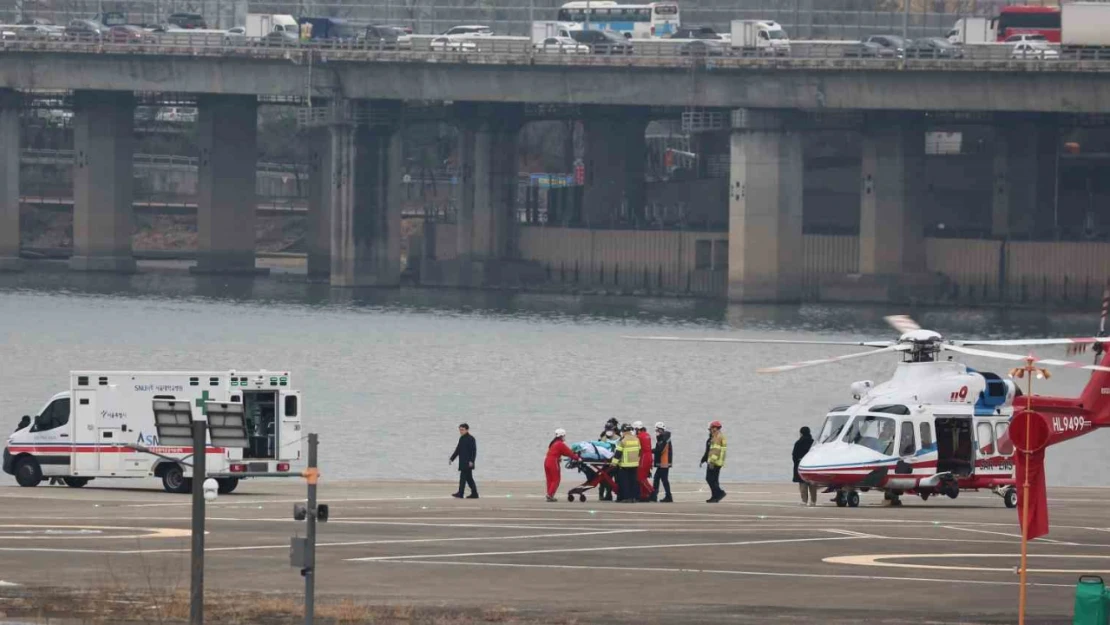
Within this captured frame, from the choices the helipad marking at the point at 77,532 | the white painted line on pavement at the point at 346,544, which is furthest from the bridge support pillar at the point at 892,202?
the helipad marking at the point at 77,532

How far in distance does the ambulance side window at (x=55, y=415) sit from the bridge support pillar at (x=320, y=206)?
109622 mm

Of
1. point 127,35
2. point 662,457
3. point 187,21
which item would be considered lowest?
point 662,457

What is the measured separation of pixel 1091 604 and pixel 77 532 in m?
16.3

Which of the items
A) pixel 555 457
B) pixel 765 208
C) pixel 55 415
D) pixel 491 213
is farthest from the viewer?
pixel 491 213

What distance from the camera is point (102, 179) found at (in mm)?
147375

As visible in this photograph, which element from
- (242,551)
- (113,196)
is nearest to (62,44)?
(113,196)

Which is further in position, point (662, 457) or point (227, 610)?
point (662, 457)

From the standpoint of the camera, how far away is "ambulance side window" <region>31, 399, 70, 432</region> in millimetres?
44031

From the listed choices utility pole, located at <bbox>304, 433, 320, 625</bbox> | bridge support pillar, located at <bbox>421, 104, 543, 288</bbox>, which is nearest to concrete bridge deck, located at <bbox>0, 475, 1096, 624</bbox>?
utility pole, located at <bbox>304, 433, 320, 625</bbox>

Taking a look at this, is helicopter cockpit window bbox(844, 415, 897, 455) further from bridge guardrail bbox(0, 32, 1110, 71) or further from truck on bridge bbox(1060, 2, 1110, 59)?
truck on bridge bbox(1060, 2, 1110, 59)

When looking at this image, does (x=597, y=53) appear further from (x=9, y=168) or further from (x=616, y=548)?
(x=616, y=548)

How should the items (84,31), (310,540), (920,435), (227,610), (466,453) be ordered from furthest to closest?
(84,31) < (466,453) < (920,435) < (227,610) < (310,540)

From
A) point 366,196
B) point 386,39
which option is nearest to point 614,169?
point 366,196

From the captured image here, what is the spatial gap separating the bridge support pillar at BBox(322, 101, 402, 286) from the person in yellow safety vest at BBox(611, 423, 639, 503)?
97380 millimetres
